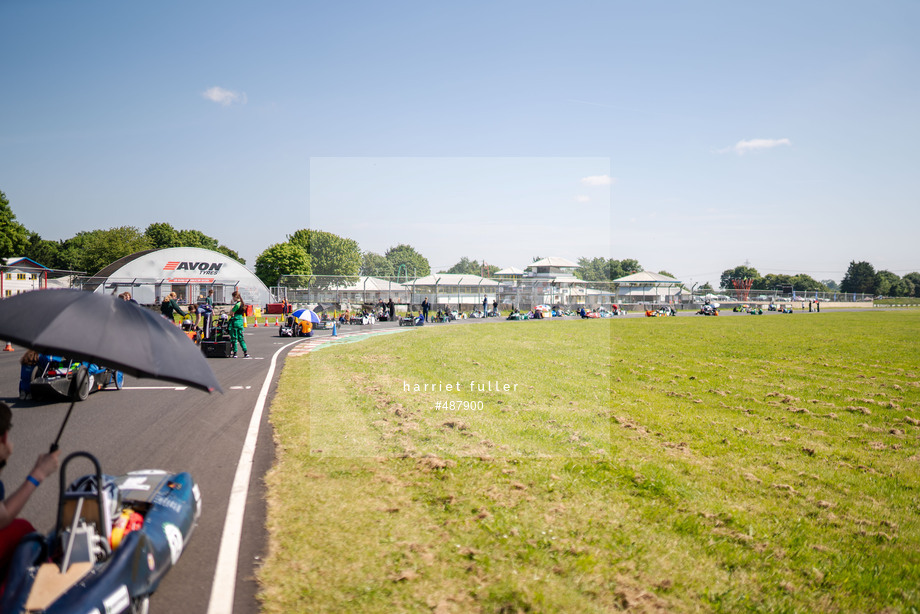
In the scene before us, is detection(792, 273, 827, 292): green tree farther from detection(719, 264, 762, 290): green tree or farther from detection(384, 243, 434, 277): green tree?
detection(384, 243, 434, 277): green tree

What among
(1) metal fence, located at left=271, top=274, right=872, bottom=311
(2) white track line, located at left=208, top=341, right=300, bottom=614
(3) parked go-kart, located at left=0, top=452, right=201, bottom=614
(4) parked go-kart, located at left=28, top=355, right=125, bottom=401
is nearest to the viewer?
(3) parked go-kart, located at left=0, top=452, right=201, bottom=614

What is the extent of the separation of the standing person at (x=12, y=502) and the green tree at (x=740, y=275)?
167 meters

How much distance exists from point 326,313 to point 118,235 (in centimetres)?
7122

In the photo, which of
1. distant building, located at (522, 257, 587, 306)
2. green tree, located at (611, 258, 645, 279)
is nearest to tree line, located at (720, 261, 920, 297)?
green tree, located at (611, 258, 645, 279)

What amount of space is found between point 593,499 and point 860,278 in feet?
535

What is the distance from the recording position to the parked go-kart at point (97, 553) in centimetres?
262

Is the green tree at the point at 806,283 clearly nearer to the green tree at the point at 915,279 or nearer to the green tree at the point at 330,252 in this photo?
the green tree at the point at 915,279

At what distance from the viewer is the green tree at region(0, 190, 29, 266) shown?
4864 cm

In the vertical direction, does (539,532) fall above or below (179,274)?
below

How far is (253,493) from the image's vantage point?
5246 millimetres

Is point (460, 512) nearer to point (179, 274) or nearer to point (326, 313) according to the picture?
point (326, 313)

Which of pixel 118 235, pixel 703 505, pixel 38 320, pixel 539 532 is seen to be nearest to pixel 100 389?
pixel 38 320

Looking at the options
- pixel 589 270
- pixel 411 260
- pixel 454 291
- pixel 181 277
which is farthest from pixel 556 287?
pixel 411 260

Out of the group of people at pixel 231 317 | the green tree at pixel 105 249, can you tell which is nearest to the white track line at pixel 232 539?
the group of people at pixel 231 317
